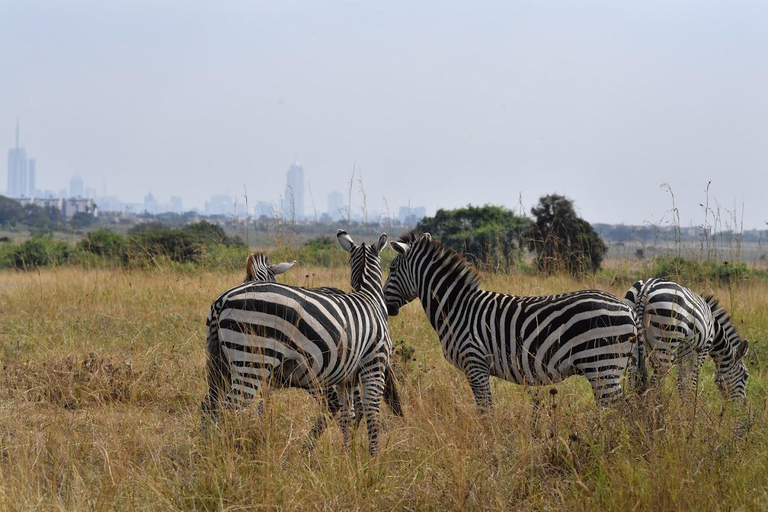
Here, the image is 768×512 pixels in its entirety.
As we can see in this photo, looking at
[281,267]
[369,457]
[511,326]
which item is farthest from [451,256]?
[369,457]

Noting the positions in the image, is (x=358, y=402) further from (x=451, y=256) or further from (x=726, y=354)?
(x=726, y=354)

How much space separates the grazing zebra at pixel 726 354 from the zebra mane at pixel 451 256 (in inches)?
81.9

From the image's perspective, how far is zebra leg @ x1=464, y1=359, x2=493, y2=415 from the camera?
5.28 m

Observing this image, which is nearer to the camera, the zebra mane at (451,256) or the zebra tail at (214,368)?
the zebra tail at (214,368)

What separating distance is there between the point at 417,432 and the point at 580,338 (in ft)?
3.98

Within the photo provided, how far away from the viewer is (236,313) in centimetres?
423

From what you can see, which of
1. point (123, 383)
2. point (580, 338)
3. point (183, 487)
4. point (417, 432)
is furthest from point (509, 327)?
point (123, 383)

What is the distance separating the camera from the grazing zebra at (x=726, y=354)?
6.25 meters

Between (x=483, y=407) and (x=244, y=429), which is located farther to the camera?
(x=483, y=407)

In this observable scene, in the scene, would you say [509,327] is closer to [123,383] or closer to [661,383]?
[661,383]

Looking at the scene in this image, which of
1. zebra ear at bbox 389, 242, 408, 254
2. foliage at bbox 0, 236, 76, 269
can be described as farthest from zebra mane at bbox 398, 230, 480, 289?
foliage at bbox 0, 236, 76, 269

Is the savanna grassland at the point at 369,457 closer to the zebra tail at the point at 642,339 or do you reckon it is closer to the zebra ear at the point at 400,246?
the zebra tail at the point at 642,339

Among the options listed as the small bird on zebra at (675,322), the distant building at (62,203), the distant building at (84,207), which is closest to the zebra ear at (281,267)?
the small bird on zebra at (675,322)

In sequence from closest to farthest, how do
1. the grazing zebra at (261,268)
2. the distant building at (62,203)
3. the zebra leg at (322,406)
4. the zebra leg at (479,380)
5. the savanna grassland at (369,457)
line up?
the savanna grassland at (369,457), the zebra leg at (322,406), the zebra leg at (479,380), the grazing zebra at (261,268), the distant building at (62,203)
